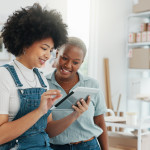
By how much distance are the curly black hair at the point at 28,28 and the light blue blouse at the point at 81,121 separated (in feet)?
1.33

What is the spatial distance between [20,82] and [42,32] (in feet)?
0.74

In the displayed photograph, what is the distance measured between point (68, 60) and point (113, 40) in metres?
2.60

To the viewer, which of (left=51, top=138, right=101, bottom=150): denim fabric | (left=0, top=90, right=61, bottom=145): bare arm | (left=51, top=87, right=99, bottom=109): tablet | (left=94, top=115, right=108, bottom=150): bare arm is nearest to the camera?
(left=0, top=90, right=61, bottom=145): bare arm

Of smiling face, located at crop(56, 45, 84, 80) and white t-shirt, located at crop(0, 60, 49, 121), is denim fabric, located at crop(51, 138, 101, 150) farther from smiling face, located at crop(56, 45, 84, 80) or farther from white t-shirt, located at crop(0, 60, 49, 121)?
white t-shirt, located at crop(0, 60, 49, 121)

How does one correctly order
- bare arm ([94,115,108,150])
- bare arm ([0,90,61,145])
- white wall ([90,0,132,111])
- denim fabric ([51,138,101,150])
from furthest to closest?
1. white wall ([90,0,132,111])
2. bare arm ([94,115,108,150])
3. denim fabric ([51,138,101,150])
4. bare arm ([0,90,61,145])

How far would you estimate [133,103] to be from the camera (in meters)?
4.31

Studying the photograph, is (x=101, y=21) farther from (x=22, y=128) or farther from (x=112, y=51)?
(x=22, y=128)

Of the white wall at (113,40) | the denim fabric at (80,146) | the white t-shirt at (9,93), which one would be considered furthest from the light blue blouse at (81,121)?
the white wall at (113,40)

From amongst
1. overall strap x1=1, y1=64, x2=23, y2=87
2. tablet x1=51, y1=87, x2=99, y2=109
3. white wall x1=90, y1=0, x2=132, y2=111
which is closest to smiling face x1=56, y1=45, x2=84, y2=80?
tablet x1=51, y1=87, x2=99, y2=109

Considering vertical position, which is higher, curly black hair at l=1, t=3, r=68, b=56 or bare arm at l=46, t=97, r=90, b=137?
curly black hair at l=1, t=3, r=68, b=56

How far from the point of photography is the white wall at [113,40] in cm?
384

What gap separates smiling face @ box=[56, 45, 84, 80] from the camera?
1494mm

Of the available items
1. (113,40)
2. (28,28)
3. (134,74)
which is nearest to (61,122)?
(28,28)

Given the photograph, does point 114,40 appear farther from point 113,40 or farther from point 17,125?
point 17,125
